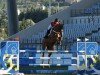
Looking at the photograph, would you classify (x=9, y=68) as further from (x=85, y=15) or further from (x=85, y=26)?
(x=85, y=15)

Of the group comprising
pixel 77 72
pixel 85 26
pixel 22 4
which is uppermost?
pixel 22 4

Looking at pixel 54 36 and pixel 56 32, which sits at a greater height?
pixel 56 32

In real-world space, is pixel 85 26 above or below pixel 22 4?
below

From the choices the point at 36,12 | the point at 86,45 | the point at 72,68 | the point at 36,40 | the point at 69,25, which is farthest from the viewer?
the point at 36,12

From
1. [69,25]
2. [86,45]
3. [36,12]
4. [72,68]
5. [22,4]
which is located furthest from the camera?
[22,4]

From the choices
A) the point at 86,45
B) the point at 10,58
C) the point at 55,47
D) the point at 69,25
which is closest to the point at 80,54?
the point at 86,45

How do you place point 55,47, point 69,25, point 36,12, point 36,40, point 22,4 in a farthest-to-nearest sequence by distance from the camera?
point 22,4 → point 36,12 → point 69,25 → point 36,40 → point 55,47

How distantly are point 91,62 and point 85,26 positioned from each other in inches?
492

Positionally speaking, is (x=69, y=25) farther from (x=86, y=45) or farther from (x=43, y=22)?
(x=86, y=45)

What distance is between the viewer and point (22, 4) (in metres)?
102

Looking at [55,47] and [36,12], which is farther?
[36,12]

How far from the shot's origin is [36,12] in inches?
2532

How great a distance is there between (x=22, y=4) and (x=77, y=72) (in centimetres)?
8727

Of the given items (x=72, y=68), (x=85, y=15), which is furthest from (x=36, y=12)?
(x=72, y=68)
